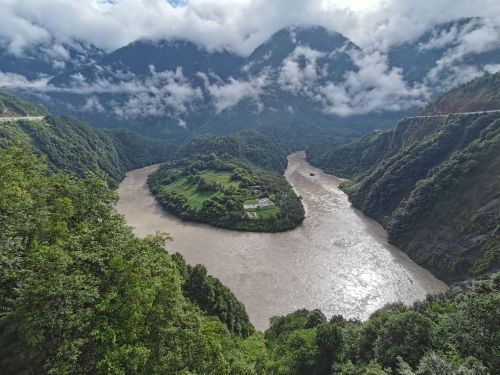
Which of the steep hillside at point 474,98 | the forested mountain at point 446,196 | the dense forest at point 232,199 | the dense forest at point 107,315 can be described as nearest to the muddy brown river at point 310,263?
the dense forest at point 232,199

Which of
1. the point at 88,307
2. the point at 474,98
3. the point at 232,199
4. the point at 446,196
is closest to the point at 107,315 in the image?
the point at 88,307

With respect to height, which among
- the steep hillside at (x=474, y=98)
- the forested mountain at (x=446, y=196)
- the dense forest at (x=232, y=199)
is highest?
the steep hillside at (x=474, y=98)

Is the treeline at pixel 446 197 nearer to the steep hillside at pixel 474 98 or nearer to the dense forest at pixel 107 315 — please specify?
the steep hillside at pixel 474 98

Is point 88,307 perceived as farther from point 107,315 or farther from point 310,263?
point 310,263

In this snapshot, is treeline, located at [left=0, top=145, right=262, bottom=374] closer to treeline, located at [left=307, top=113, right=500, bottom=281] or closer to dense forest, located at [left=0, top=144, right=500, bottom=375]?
dense forest, located at [left=0, top=144, right=500, bottom=375]

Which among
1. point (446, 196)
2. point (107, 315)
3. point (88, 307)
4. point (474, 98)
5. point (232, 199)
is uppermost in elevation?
point (474, 98)

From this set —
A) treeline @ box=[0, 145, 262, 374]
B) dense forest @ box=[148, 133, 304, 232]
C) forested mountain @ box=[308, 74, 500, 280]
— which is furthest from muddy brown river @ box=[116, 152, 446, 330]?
treeline @ box=[0, 145, 262, 374]
